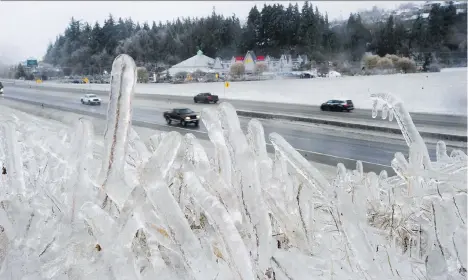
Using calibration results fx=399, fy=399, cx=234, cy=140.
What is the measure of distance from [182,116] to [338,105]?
1.99m

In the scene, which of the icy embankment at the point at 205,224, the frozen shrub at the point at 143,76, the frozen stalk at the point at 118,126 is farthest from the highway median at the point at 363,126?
the frozen stalk at the point at 118,126

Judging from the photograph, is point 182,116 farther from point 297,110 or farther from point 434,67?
point 434,67

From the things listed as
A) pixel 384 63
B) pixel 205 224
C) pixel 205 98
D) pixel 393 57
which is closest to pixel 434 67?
pixel 393 57

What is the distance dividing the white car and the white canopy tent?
0.67 meters

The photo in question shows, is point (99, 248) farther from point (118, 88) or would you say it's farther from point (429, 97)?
point (429, 97)

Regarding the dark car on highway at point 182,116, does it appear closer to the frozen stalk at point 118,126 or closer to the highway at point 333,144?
the highway at point 333,144

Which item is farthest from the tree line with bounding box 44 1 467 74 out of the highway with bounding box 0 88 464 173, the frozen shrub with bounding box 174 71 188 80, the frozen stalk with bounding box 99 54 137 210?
the frozen stalk with bounding box 99 54 137 210

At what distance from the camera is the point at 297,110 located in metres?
4.62

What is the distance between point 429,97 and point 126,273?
4679mm

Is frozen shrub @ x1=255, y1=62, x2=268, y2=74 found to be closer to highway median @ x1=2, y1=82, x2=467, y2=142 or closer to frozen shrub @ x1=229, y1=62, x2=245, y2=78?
frozen shrub @ x1=229, y1=62, x2=245, y2=78

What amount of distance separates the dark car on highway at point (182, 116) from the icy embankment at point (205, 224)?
95.4 inches

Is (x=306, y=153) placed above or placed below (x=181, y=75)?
below

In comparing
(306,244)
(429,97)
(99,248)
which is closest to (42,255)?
(99,248)

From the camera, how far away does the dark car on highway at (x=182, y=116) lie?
3.70m
